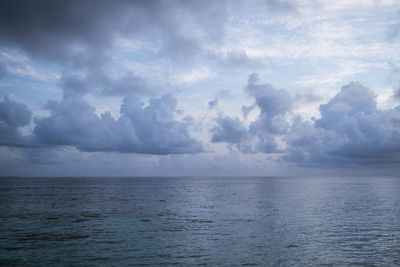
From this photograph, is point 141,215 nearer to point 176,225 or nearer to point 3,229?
point 176,225

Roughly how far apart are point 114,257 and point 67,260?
3814mm

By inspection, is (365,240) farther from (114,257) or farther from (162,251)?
(114,257)

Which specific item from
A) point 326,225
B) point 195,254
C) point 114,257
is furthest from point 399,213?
point 114,257

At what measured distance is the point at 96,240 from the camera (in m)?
32.9

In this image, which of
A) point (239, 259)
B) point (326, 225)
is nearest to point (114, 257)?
point (239, 259)

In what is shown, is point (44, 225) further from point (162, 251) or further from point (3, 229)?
point (162, 251)

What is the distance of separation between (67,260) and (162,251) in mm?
8235

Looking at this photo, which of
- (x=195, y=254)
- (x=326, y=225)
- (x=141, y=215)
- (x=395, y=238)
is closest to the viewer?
(x=195, y=254)

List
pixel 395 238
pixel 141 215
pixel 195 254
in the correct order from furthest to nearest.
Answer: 1. pixel 141 215
2. pixel 395 238
3. pixel 195 254

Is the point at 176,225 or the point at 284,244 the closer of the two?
the point at 284,244

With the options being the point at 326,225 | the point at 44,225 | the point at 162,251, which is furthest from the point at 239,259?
the point at 44,225

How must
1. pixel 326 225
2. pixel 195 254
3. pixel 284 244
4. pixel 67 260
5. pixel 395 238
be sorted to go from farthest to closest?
pixel 326 225
pixel 395 238
pixel 284 244
pixel 195 254
pixel 67 260

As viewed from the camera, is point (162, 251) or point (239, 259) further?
point (162, 251)

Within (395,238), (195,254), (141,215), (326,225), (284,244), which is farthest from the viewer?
(141,215)
